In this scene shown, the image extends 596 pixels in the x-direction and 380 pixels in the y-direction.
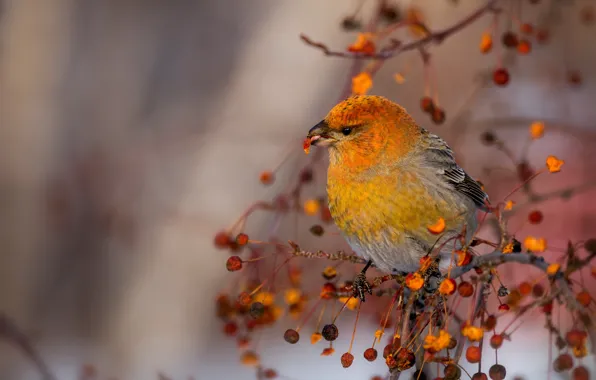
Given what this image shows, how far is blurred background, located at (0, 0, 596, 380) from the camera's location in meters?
4.52

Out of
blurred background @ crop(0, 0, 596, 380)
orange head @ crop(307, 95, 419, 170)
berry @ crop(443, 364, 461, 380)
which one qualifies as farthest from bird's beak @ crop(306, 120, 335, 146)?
blurred background @ crop(0, 0, 596, 380)

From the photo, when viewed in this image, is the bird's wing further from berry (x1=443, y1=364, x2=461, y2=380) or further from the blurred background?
the blurred background

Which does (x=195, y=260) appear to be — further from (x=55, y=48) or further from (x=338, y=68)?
(x=55, y=48)

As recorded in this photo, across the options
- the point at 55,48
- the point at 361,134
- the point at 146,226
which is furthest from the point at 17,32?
the point at 361,134

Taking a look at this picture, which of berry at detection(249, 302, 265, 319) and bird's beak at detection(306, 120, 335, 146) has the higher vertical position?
bird's beak at detection(306, 120, 335, 146)

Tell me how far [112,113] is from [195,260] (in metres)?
1.88

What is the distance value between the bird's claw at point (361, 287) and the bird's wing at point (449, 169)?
429 mm

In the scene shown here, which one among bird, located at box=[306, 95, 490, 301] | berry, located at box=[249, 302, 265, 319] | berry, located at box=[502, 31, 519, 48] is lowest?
berry, located at box=[249, 302, 265, 319]

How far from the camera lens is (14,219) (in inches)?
217

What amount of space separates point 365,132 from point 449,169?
0.39 metres

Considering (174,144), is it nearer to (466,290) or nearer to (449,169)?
(449,169)

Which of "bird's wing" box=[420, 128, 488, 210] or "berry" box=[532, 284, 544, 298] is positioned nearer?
"berry" box=[532, 284, 544, 298]

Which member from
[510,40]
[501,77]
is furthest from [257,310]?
[510,40]

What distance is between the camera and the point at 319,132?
1879 millimetres
